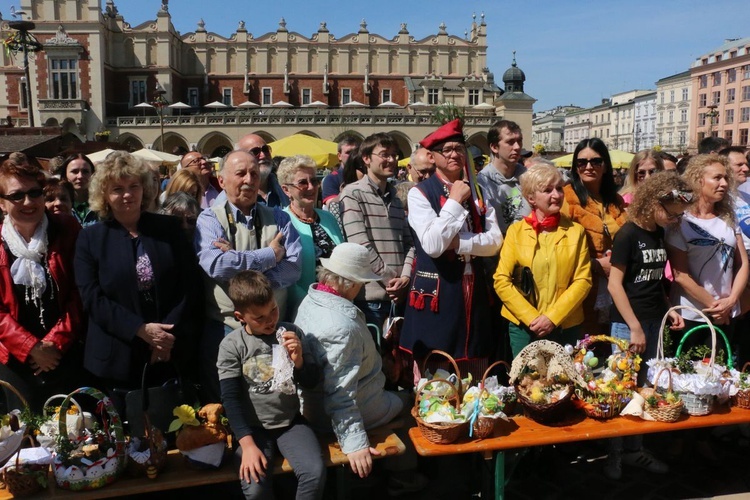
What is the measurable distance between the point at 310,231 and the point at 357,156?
1252 millimetres

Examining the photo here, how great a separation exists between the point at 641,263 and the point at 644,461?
1273 mm

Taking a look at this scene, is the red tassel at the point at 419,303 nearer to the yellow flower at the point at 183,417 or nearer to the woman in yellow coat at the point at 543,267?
the woman in yellow coat at the point at 543,267

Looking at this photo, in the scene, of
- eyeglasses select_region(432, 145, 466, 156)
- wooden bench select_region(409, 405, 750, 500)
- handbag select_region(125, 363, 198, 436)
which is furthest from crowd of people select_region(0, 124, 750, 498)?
wooden bench select_region(409, 405, 750, 500)

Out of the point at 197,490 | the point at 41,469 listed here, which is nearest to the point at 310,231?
the point at 197,490

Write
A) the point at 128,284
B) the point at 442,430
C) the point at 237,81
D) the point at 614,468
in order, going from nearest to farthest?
the point at 442,430
the point at 128,284
the point at 614,468
the point at 237,81

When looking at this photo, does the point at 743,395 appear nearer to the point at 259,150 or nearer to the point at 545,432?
the point at 545,432

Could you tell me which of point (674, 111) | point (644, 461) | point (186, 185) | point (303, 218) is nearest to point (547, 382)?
point (644, 461)

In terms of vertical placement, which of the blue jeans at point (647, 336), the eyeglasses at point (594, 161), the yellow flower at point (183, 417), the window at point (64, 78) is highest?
→ the window at point (64, 78)

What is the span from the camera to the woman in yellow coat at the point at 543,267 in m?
3.32

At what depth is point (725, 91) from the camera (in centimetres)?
6850

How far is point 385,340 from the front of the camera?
3684mm

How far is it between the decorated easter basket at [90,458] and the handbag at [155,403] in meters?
0.22

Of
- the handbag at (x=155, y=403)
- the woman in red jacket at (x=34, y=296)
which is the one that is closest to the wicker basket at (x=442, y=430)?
the handbag at (x=155, y=403)

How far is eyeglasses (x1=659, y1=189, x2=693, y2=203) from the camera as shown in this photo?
3.38 m
